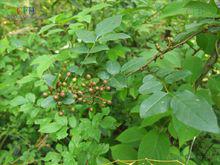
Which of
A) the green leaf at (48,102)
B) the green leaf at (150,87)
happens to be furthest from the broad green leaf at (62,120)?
the green leaf at (150,87)

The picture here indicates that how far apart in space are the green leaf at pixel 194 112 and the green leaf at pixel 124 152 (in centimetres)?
45

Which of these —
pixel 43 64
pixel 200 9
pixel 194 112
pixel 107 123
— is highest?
pixel 200 9

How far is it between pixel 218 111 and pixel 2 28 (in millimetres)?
1366

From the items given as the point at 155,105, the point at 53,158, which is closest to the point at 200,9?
the point at 155,105

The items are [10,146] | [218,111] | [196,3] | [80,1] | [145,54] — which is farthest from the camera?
[80,1]

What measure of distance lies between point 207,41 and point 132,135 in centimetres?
42

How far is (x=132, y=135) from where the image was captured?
3.57ft

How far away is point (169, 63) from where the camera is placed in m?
1.09

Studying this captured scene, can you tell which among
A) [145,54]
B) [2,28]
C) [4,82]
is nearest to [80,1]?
[2,28]

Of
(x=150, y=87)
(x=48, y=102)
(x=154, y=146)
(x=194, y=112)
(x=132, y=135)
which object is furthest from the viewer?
(x=132, y=135)

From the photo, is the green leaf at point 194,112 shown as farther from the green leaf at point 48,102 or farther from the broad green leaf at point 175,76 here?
the green leaf at point 48,102

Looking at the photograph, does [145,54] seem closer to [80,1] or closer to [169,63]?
[169,63]

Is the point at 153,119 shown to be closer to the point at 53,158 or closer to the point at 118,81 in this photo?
the point at 118,81

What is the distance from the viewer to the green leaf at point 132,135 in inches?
42.3
